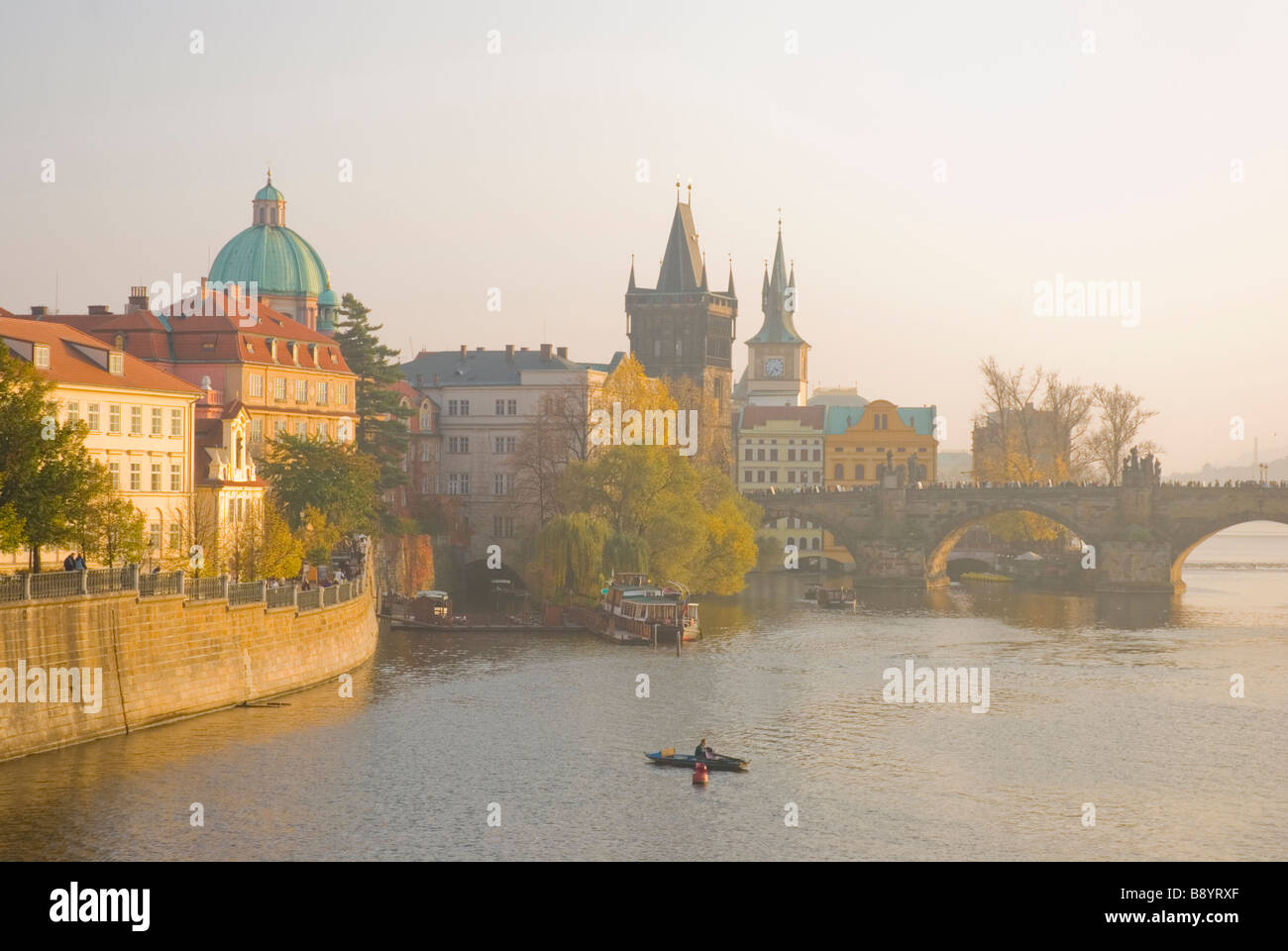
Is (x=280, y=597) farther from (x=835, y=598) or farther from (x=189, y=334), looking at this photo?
(x=835, y=598)

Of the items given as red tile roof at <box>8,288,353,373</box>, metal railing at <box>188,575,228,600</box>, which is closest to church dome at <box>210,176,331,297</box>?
red tile roof at <box>8,288,353,373</box>

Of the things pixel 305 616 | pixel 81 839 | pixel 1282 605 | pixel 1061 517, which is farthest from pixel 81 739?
pixel 1061 517

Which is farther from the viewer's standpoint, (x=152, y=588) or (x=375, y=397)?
(x=375, y=397)

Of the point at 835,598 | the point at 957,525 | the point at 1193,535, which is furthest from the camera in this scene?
the point at 957,525

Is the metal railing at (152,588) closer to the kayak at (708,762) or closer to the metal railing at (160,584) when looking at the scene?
the metal railing at (160,584)

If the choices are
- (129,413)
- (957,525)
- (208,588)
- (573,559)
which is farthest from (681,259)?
(208,588)

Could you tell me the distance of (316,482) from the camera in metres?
80.5

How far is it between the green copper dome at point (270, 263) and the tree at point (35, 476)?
233 feet

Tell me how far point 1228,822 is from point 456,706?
84.6ft

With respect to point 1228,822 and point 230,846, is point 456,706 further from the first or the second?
point 1228,822

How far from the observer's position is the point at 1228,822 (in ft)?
143

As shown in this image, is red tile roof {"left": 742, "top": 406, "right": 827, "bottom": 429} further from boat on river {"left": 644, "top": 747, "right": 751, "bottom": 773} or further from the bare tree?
boat on river {"left": 644, "top": 747, "right": 751, "bottom": 773}

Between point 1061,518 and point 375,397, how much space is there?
167 feet

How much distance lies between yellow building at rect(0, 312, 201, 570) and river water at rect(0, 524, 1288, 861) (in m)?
11.1
